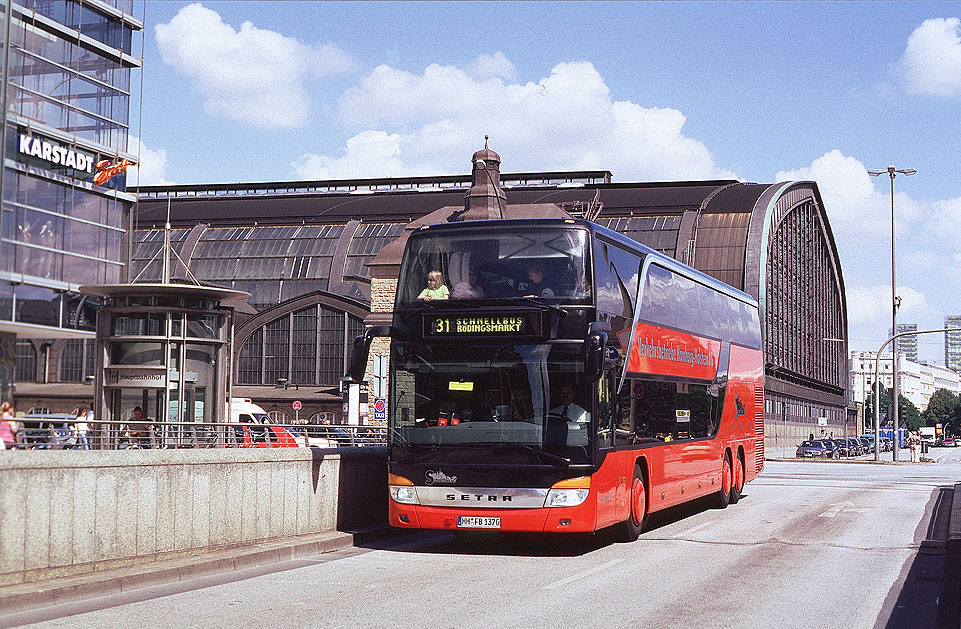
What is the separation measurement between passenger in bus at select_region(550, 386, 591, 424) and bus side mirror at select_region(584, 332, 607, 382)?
0.34 m

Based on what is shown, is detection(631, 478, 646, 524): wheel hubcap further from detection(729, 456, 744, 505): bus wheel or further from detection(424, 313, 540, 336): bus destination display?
detection(729, 456, 744, 505): bus wheel

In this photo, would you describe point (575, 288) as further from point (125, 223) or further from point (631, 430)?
point (125, 223)

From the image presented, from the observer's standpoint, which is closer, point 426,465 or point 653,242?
point 426,465

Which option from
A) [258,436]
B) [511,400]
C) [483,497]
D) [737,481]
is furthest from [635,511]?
[737,481]

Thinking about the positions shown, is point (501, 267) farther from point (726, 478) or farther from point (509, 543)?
point (726, 478)

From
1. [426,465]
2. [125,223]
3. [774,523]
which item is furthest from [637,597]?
[125,223]

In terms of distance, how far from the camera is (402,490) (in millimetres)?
15016

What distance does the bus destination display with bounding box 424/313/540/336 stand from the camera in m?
14.5

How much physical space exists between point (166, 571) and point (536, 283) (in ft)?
19.2

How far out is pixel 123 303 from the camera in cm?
2300

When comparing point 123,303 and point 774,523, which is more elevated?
point 123,303

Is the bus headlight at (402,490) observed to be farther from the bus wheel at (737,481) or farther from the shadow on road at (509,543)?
the bus wheel at (737,481)

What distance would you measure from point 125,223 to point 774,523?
22.4 meters

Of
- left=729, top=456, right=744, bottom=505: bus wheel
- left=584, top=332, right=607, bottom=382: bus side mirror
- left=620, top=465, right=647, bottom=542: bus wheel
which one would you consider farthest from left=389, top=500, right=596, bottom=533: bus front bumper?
left=729, top=456, right=744, bottom=505: bus wheel
